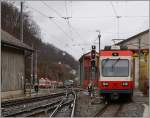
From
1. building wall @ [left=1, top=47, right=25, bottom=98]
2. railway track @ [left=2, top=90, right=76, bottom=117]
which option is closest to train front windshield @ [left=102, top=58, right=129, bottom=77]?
railway track @ [left=2, top=90, right=76, bottom=117]

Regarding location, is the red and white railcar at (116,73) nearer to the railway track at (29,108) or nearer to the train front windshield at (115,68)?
the train front windshield at (115,68)

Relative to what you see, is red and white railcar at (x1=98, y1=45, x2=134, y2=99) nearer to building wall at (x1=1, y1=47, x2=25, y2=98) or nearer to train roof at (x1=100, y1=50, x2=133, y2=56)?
train roof at (x1=100, y1=50, x2=133, y2=56)

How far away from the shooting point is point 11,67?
40.9 m

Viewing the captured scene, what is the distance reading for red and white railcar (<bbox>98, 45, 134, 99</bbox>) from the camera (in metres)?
27.6

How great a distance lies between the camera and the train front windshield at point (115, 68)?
27.7 metres

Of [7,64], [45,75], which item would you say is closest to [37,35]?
[45,75]

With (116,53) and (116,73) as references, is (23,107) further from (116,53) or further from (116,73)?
(116,53)

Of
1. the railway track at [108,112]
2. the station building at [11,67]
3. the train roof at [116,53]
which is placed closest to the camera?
the railway track at [108,112]

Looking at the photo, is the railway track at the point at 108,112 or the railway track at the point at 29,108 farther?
the railway track at the point at 108,112

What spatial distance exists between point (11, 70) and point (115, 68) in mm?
15173

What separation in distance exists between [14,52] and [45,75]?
18.7 metres

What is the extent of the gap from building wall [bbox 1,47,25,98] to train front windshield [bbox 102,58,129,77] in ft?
40.6

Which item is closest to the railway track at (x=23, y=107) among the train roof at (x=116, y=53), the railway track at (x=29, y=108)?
→ the railway track at (x=29, y=108)

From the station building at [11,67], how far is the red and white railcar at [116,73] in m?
11.3
